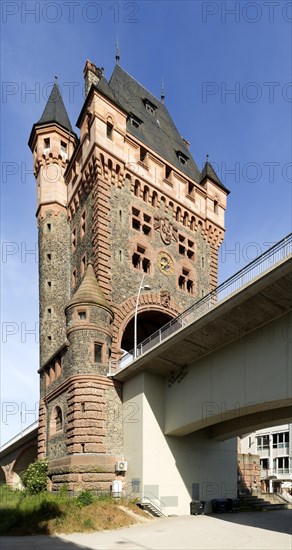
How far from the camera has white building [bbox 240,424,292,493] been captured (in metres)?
63.2

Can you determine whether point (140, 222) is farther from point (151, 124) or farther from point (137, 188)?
point (151, 124)

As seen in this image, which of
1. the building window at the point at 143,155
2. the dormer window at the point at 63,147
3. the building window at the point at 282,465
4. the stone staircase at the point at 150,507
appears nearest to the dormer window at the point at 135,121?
the building window at the point at 143,155

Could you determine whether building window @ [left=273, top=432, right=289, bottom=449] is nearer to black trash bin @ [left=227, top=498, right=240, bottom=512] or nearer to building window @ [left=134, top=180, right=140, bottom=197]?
black trash bin @ [left=227, top=498, right=240, bottom=512]

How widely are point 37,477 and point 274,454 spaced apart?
4624 cm

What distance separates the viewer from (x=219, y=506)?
1211 inches

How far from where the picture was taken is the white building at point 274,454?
6322 cm

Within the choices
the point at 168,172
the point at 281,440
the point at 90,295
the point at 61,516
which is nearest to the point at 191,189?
the point at 168,172

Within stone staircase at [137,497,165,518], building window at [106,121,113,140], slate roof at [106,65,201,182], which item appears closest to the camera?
stone staircase at [137,497,165,518]

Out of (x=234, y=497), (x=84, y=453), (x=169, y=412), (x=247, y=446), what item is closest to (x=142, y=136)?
(x=169, y=412)

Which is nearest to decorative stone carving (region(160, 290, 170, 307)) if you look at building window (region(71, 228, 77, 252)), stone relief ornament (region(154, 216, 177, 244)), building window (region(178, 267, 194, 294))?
building window (region(178, 267, 194, 294))

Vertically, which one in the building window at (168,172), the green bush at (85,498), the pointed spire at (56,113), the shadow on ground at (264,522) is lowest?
the shadow on ground at (264,522)

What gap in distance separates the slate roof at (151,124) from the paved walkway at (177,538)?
101ft

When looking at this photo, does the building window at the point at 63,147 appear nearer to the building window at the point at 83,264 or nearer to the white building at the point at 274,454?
the building window at the point at 83,264

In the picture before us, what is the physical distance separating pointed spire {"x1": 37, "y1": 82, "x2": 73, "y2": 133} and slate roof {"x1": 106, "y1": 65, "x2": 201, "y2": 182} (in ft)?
18.2
